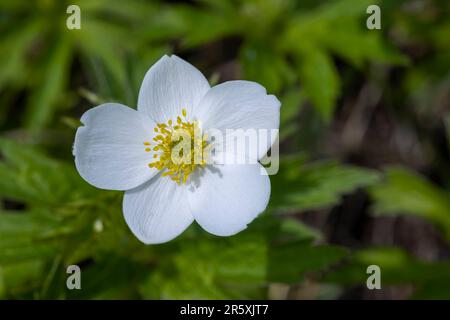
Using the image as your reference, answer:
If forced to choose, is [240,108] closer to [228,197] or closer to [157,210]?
[228,197]

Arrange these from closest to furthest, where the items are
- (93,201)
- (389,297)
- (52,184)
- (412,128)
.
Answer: (93,201), (52,184), (389,297), (412,128)

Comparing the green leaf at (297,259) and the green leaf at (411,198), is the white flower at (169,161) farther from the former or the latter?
the green leaf at (411,198)

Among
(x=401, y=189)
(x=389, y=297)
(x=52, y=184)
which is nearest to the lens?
(x=52, y=184)

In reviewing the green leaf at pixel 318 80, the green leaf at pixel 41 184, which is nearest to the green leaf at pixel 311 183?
the green leaf at pixel 318 80

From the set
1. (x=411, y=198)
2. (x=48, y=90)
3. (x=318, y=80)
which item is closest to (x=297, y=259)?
(x=318, y=80)

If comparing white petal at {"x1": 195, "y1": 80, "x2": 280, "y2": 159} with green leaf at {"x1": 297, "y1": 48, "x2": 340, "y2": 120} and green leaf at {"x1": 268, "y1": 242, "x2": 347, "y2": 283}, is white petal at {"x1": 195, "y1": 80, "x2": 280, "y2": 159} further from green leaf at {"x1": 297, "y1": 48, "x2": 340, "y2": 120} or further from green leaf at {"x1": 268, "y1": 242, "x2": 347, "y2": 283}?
green leaf at {"x1": 297, "y1": 48, "x2": 340, "y2": 120}
